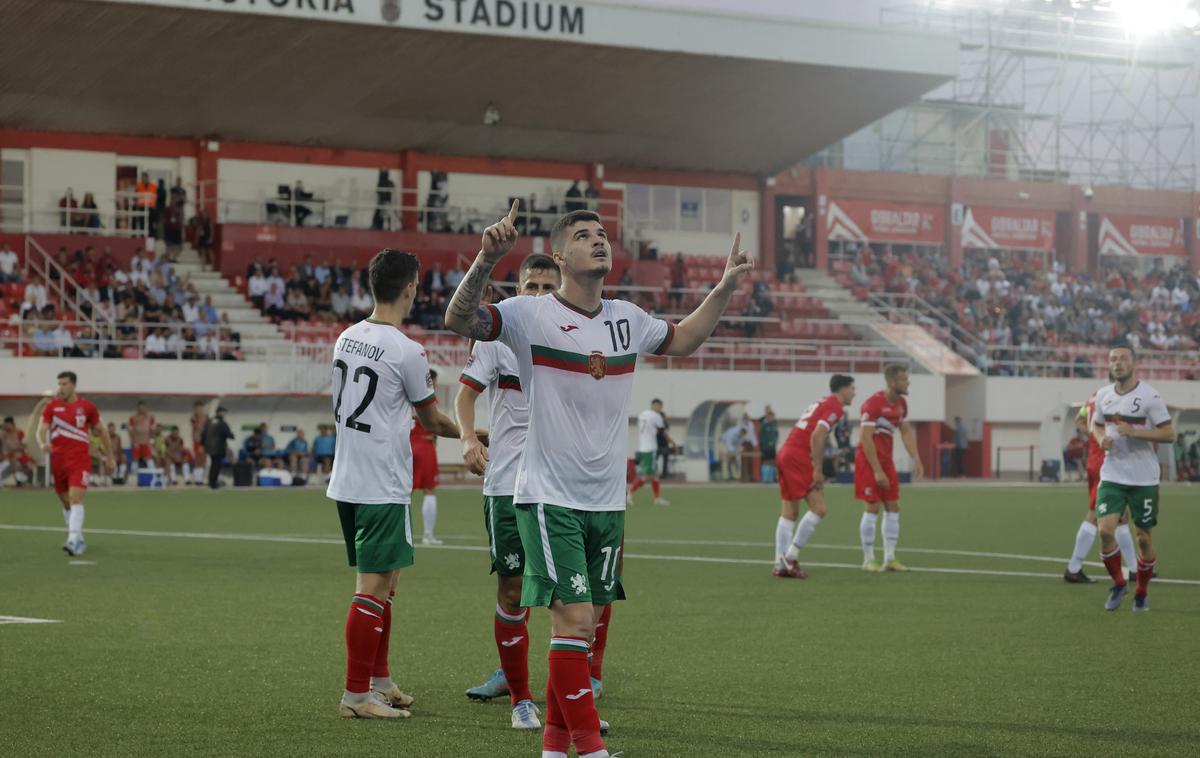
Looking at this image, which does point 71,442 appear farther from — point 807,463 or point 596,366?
point 596,366

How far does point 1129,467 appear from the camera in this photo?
13312 millimetres

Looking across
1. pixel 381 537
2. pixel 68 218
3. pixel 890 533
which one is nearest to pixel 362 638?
pixel 381 537

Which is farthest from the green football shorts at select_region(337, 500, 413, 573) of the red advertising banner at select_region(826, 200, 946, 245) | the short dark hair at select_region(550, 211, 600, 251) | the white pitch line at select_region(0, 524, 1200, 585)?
the red advertising banner at select_region(826, 200, 946, 245)

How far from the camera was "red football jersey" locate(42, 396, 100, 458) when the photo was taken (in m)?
17.7

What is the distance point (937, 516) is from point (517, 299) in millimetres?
21470

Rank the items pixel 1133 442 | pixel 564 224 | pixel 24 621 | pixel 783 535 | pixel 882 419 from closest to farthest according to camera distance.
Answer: pixel 564 224
pixel 24 621
pixel 1133 442
pixel 783 535
pixel 882 419

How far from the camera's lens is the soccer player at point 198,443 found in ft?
122

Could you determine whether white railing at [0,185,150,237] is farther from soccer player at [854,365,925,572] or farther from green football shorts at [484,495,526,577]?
green football shorts at [484,495,526,577]

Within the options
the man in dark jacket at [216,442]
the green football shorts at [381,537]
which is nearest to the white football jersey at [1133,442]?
the green football shorts at [381,537]

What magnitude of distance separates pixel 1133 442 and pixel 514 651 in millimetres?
7201

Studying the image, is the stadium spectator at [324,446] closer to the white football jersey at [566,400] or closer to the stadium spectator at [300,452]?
the stadium spectator at [300,452]

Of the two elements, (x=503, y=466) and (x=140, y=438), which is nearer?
(x=503, y=466)

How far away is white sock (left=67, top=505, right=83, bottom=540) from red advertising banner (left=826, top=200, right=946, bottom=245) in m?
42.8

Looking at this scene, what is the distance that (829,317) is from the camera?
51406 millimetres
